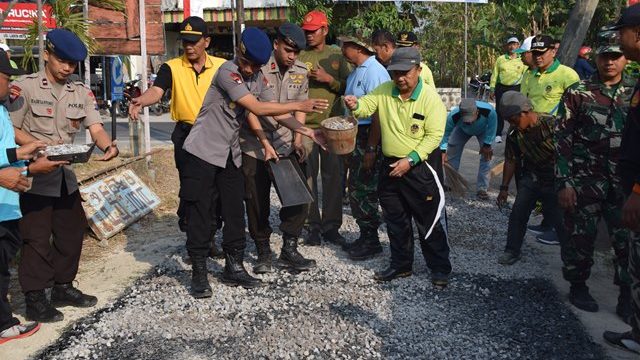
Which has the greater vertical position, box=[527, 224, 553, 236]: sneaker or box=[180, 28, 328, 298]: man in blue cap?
box=[180, 28, 328, 298]: man in blue cap

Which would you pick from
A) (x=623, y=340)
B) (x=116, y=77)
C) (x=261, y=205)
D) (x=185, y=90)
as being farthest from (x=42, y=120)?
(x=116, y=77)

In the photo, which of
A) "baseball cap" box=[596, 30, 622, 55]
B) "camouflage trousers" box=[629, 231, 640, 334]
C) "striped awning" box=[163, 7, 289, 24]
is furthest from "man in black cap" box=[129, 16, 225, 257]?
"striped awning" box=[163, 7, 289, 24]

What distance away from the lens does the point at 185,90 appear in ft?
16.1

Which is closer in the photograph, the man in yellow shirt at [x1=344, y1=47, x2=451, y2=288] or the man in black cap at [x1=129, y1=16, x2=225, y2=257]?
the man in yellow shirt at [x1=344, y1=47, x2=451, y2=288]

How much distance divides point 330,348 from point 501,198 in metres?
2.49

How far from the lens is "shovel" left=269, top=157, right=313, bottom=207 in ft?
15.4

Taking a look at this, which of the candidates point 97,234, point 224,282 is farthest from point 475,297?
point 97,234

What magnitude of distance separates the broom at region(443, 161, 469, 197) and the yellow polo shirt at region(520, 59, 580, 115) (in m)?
1.77

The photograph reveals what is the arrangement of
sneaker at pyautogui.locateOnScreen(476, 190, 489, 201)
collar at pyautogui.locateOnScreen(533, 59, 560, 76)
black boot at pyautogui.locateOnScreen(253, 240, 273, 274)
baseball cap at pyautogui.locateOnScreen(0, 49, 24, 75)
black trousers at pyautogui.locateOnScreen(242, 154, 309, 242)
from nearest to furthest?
1. baseball cap at pyautogui.locateOnScreen(0, 49, 24, 75)
2. black trousers at pyautogui.locateOnScreen(242, 154, 309, 242)
3. black boot at pyautogui.locateOnScreen(253, 240, 273, 274)
4. collar at pyautogui.locateOnScreen(533, 59, 560, 76)
5. sneaker at pyautogui.locateOnScreen(476, 190, 489, 201)

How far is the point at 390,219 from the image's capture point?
4.74 metres

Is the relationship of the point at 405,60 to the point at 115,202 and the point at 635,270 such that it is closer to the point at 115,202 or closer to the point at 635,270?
the point at 635,270

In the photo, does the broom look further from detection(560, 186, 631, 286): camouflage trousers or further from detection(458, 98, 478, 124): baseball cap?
detection(560, 186, 631, 286): camouflage trousers

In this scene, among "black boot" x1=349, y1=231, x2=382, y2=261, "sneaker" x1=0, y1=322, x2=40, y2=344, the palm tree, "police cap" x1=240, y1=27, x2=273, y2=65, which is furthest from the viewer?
the palm tree

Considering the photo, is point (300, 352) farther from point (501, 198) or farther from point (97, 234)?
point (97, 234)
